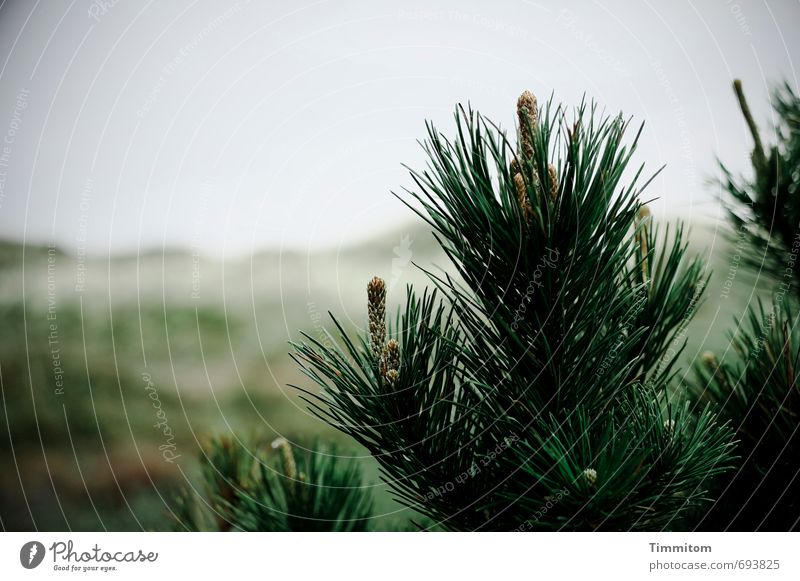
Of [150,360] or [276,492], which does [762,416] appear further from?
[150,360]

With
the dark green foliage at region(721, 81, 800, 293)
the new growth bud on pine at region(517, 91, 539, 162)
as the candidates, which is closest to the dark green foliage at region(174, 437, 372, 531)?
the new growth bud on pine at region(517, 91, 539, 162)

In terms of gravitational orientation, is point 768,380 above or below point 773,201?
below

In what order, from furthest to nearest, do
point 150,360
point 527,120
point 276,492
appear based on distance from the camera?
point 150,360
point 276,492
point 527,120

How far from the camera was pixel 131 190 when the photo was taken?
1.42ft

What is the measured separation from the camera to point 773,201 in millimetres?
368

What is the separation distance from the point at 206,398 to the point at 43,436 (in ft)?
0.49

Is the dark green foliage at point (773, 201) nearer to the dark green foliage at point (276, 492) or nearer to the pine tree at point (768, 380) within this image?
the pine tree at point (768, 380)

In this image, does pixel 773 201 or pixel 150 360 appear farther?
pixel 150 360

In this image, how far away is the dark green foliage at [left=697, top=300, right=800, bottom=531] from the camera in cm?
32

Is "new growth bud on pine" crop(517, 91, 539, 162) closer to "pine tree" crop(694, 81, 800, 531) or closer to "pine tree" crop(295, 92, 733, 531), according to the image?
"pine tree" crop(295, 92, 733, 531)
